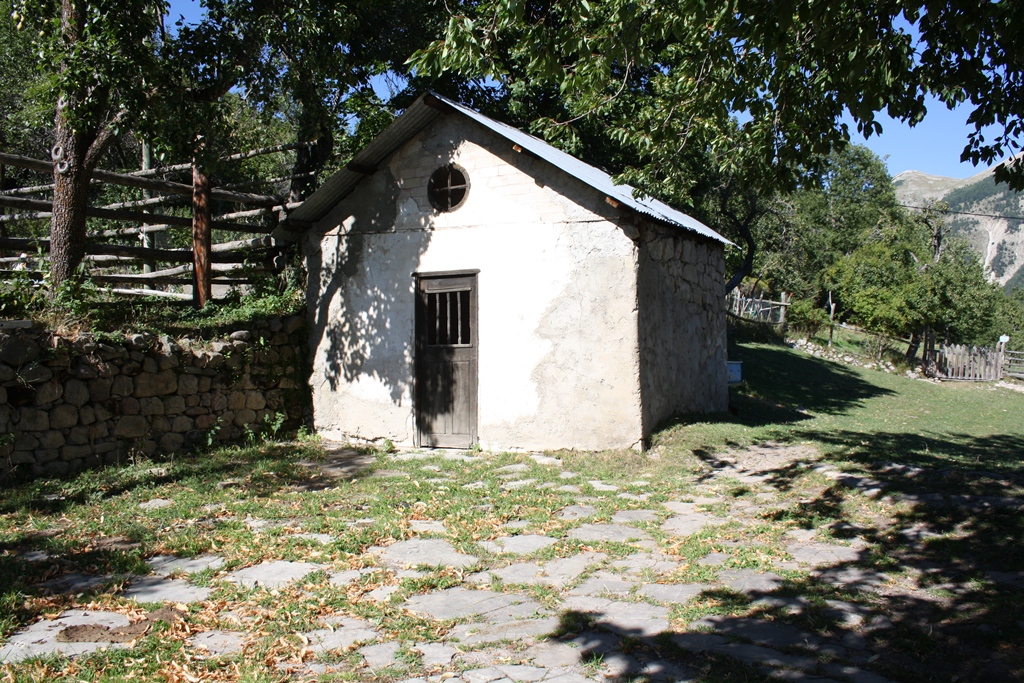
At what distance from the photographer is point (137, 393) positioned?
27.2 feet

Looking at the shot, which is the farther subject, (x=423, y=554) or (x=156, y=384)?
(x=156, y=384)

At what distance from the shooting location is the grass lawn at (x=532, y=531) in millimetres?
3779

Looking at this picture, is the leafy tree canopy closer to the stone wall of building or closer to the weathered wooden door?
the stone wall of building

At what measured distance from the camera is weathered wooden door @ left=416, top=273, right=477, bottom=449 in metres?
9.59

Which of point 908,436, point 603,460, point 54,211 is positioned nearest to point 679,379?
point 603,460

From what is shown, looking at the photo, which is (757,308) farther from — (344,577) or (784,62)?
(344,577)

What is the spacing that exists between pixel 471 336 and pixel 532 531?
4.06 metres

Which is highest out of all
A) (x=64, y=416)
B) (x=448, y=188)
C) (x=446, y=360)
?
(x=448, y=188)

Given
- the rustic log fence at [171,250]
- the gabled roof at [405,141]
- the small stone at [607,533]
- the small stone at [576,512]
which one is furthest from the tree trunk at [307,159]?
the small stone at [607,533]

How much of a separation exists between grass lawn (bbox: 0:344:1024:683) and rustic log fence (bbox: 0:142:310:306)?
288cm

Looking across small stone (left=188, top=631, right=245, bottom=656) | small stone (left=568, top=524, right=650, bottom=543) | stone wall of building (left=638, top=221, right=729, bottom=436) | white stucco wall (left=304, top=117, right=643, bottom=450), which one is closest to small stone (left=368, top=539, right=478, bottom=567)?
small stone (left=568, top=524, right=650, bottom=543)

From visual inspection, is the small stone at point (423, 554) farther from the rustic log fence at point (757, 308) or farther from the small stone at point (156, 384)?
the rustic log fence at point (757, 308)

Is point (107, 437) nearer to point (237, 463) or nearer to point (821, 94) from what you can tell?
point (237, 463)

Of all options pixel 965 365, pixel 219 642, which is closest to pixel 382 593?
pixel 219 642
